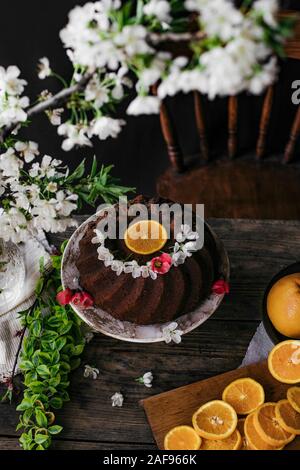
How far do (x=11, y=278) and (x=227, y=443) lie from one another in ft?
1.81

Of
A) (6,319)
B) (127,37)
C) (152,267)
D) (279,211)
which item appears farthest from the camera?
(279,211)

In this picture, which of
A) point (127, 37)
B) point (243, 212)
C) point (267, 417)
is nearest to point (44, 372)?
point (267, 417)

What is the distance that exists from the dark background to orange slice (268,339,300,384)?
25.7 inches

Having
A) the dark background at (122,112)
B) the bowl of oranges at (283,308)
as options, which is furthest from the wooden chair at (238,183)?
the bowl of oranges at (283,308)

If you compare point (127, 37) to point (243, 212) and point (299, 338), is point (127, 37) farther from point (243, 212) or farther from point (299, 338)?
point (243, 212)

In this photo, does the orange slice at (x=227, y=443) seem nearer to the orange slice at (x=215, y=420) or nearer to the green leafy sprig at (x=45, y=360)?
the orange slice at (x=215, y=420)

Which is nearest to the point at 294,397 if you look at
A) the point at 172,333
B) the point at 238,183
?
the point at 172,333

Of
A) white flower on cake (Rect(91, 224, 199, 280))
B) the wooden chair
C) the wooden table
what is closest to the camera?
white flower on cake (Rect(91, 224, 199, 280))

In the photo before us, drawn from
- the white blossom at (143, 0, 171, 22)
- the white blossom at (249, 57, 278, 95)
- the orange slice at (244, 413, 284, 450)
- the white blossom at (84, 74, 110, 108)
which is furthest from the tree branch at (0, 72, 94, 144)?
the orange slice at (244, 413, 284, 450)

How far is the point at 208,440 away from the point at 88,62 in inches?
30.5

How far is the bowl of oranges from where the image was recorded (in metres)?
1.12

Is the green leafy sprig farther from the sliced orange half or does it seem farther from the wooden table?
the sliced orange half
